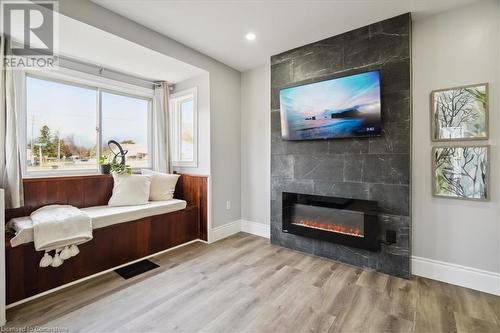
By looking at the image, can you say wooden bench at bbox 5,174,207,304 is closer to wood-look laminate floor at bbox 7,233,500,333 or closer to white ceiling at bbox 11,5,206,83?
wood-look laminate floor at bbox 7,233,500,333

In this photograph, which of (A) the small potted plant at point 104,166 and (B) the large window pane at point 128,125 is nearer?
(A) the small potted plant at point 104,166

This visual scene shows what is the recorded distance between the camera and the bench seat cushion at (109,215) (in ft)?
6.17

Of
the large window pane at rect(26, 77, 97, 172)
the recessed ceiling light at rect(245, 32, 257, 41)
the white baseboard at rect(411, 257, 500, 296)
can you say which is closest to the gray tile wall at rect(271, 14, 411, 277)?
the white baseboard at rect(411, 257, 500, 296)

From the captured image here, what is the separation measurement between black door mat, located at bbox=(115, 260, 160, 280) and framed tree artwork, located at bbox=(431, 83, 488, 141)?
319cm

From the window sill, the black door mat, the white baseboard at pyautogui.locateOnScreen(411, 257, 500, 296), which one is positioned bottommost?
the black door mat

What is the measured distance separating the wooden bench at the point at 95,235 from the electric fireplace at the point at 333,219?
1.24 meters

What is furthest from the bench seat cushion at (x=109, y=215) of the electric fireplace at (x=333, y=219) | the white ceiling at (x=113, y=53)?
the white ceiling at (x=113, y=53)

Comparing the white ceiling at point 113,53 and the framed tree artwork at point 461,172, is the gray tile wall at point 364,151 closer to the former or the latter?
the framed tree artwork at point 461,172

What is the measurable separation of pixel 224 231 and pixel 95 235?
1677 millimetres

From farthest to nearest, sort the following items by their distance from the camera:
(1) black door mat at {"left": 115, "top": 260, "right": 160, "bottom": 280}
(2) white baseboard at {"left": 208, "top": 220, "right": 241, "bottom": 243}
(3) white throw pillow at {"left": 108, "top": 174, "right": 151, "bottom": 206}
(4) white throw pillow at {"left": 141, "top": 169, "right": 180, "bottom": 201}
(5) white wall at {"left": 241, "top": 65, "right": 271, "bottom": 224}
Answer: (5) white wall at {"left": 241, "top": 65, "right": 271, "bottom": 224}
(2) white baseboard at {"left": 208, "top": 220, "right": 241, "bottom": 243}
(4) white throw pillow at {"left": 141, "top": 169, "right": 180, "bottom": 201}
(3) white throw pillow at {"left": 108, "top": 174, "right": 151, "bottom": 206}
(1) black door mat at {"left": 115, "top": 260, "right": 160, "bottom": 280}

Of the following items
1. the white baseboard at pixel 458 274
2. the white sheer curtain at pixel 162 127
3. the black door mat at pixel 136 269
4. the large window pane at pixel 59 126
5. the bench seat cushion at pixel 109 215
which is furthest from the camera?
the white sheer curtain at pixel 162 127

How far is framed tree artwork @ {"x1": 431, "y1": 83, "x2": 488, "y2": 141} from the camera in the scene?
203 cm

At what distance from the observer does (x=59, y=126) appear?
2.85 metres

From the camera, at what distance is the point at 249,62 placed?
3.36 meters
